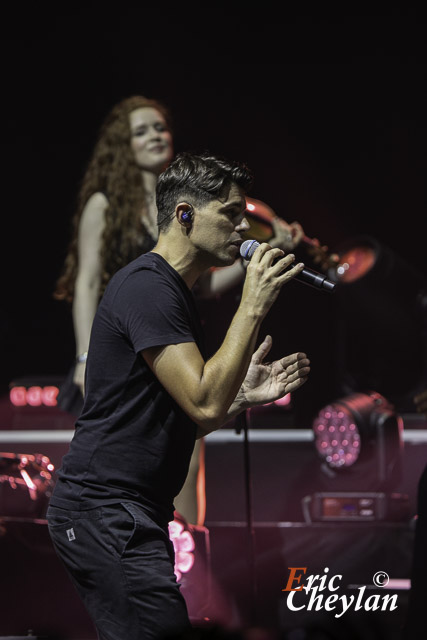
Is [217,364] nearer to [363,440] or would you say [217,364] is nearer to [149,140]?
[149,140]

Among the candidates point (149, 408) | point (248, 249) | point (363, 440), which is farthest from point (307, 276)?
point (363, 440)

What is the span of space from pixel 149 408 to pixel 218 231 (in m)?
0.48

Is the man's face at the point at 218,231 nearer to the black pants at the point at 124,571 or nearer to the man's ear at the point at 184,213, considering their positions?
the man's ear at the point at 184,213

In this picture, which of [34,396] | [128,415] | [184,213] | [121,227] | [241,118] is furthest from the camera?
[241,118]

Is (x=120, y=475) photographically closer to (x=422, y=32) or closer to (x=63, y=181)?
(x=63, y=181)

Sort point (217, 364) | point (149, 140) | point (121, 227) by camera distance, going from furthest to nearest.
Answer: point (149, 140) < point (121, 227) < point (217, 364)

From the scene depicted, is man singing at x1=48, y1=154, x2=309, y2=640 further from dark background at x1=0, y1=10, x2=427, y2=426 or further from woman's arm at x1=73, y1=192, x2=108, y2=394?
dark background at x1=0, y1=10, x2=427, y2=426

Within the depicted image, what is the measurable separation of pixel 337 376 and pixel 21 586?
2311 mm

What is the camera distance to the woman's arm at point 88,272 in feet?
11.3

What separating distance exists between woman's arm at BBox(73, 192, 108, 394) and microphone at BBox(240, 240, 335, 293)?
51.1 inches

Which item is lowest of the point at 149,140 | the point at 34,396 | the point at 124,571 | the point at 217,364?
the point at 124,571

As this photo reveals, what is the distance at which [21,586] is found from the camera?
11.9 feet

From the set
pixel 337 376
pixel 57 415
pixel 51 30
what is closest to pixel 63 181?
pixel 51 30

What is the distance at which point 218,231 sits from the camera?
2.21 m
